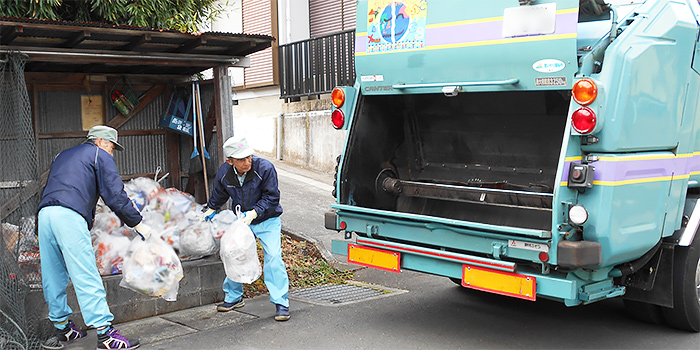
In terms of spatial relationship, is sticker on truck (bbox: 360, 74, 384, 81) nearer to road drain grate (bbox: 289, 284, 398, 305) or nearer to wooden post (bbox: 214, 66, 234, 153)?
wooden post (bbox: 214, 66, 234, 153)

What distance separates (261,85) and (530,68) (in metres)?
9.72

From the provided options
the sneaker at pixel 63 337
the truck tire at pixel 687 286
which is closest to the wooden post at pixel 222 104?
the sneaker at pixel 63 337

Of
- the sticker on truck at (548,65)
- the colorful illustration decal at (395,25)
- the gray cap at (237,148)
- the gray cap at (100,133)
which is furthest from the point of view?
the gray cap at (237,148)

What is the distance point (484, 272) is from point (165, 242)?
2.39 meters

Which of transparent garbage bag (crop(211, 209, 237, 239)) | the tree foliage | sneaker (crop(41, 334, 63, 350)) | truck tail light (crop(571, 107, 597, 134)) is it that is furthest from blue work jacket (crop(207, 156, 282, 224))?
truck tail light (crop(571, 107, 597, 134))

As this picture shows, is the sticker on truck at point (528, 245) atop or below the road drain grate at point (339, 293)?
atop

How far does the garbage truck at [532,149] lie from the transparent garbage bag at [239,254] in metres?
0.68

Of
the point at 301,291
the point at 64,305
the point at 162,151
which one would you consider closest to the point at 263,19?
the point at 162,151

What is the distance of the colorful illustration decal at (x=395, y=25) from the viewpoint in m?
4.92

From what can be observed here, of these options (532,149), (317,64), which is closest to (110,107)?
(532,149)

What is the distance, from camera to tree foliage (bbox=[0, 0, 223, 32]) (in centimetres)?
629

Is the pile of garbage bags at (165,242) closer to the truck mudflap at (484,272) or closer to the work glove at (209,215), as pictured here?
the work glove at (209,215)

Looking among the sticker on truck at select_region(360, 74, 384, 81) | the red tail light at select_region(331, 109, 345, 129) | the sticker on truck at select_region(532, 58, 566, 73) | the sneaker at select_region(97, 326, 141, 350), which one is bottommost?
the sneaker at select_region(97, 326, 141, 350)

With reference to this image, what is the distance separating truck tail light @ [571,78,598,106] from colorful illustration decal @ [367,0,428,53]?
1.24 meters
